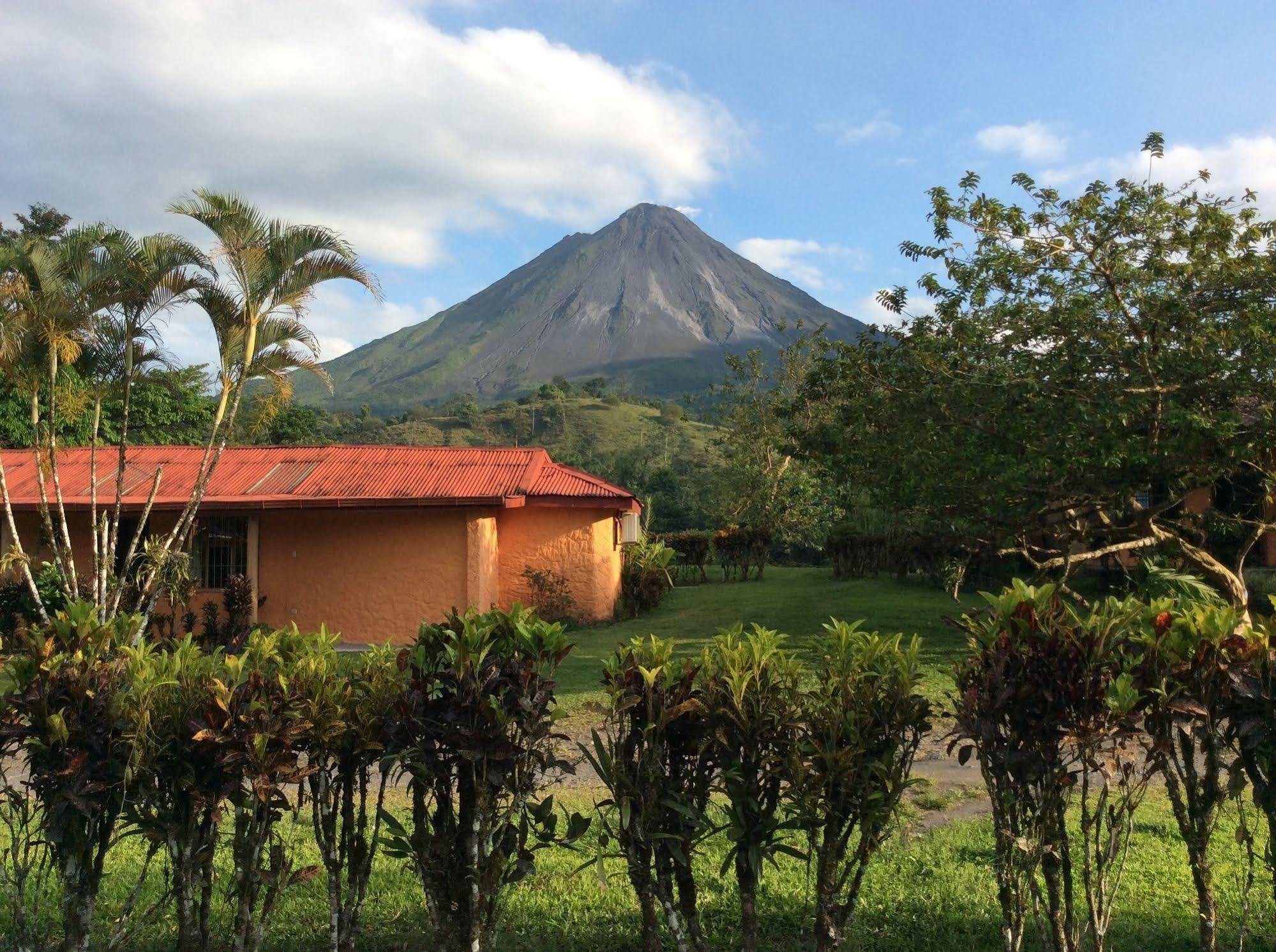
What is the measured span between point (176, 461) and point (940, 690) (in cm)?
1344

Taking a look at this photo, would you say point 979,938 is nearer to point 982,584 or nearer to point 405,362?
point 982,584

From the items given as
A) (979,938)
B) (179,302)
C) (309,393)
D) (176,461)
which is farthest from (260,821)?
(309,393)

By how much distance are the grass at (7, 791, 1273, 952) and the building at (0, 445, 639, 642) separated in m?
9.13

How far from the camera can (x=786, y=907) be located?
4043 mm

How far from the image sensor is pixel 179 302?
10867 mm

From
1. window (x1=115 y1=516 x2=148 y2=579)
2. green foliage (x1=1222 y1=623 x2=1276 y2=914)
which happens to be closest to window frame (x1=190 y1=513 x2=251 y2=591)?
window (x1=115 y1=516 x2=148 y2=579)

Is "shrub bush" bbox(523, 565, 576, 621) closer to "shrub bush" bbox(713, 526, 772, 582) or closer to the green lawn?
the green lawn

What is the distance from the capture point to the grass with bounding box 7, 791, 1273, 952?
12.2ft

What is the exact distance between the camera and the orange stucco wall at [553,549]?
15492 mm

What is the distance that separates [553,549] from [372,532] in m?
2.96

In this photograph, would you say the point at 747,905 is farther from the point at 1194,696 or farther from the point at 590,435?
the point at 590,435

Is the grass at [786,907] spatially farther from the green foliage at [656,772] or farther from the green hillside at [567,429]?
the green hillside at [567,429]

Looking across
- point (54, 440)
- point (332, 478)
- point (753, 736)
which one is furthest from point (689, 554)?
point (753, 736)

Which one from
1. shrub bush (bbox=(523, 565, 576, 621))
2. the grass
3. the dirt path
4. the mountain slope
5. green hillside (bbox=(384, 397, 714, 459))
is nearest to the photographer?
the grass
